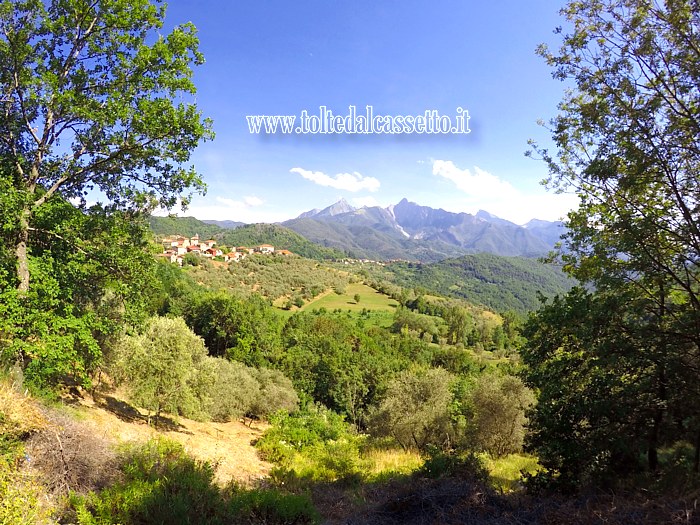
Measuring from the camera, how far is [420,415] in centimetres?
1534

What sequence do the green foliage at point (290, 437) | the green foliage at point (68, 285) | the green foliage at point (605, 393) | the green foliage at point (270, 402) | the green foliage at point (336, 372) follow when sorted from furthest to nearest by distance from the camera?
the green foliage at point (336, 372) < the green foliage at point (270, 402) < the green foliage at point (290, 437) < the green foliage at point (68, 285) < the green foliage at point (605, 393)

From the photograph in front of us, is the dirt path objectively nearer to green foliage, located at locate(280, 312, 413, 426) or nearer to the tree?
the tree

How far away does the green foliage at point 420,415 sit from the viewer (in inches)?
608

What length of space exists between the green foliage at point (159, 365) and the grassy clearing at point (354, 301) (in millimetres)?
76834

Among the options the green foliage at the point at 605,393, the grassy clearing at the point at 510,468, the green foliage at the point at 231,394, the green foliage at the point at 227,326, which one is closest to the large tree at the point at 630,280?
the green foliage at the point at 605,393

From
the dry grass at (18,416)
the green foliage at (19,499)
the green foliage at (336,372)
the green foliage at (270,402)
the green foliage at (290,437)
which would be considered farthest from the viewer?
the green foliage at (336,372)

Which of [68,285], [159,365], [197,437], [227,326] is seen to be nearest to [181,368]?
[159,365]

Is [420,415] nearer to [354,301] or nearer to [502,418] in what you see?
[502,418]

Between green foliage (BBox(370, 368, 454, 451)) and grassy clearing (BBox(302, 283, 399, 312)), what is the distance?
2971 inches

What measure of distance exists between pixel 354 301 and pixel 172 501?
106270mm

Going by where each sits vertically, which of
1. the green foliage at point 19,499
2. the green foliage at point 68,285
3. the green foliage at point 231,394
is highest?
the green foliage at point 68,285

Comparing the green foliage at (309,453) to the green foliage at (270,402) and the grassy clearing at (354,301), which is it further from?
the grassy clearing at (354,301)

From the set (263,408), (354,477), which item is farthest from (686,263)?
(263,408)

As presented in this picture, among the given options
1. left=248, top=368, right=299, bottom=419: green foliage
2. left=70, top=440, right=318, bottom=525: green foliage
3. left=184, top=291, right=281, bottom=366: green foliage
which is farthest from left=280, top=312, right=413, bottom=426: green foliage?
left=70, top=440, right=318, bottom=525: green foliage
